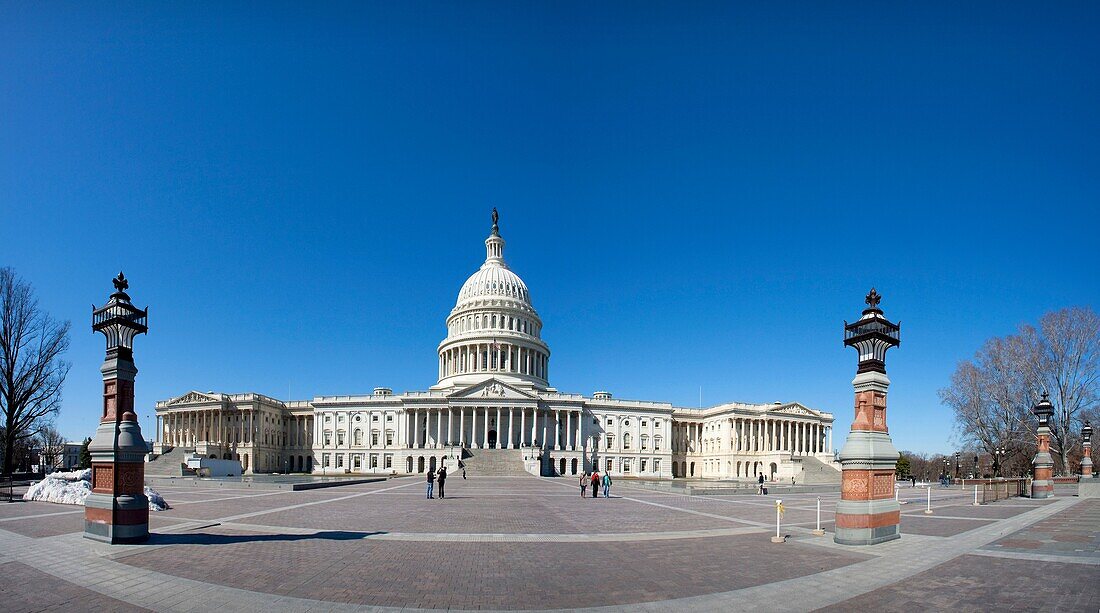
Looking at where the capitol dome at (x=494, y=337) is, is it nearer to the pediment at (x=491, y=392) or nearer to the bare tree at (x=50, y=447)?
the pediment at (x=491, y=392)

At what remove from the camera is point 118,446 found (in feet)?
63.6

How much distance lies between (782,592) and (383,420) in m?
115

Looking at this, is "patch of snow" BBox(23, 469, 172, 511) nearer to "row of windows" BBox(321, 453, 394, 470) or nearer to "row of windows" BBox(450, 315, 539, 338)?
"row of windows" BBox(321, 453, 394, 470)

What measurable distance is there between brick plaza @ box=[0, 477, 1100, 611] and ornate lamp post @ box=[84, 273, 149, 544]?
0.80 m

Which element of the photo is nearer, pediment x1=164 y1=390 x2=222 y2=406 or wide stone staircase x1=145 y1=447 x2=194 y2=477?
wide stone staircase x1=145 y1=447 x2=194 y2=477

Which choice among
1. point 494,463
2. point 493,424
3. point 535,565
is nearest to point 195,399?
point 493,424

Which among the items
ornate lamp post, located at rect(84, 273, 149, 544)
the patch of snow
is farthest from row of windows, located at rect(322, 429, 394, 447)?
ornate lamp post, located at rect(84, 273, 149, 544)

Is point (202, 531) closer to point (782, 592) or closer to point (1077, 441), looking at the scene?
point (782, 592)

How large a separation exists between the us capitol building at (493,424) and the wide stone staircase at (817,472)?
650 centimetres

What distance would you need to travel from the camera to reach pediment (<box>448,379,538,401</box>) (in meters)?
112

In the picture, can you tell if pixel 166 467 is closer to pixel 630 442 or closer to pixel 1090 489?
pixel 630 442

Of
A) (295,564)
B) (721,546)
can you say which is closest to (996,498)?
(721,546)

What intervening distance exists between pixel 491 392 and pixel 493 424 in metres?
8.35

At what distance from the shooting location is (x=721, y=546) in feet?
63.5
